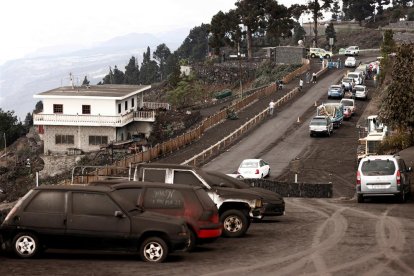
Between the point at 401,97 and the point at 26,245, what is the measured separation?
25.1 metres

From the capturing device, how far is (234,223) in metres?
19.1

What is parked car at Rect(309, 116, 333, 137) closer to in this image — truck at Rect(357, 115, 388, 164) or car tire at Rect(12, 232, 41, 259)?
truck at Rect(357, 115, 388, 164)

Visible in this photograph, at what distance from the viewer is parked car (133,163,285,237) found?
1909cm

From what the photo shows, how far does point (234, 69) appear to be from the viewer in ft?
373

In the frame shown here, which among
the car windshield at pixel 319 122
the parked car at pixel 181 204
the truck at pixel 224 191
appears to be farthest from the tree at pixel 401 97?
the parked car at pixel 181 204

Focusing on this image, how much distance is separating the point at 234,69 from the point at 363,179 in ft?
286

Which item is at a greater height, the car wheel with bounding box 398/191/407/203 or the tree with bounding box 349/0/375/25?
the tree with bounding box 349/0/375/25

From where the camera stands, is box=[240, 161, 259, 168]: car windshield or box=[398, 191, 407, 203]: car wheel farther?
box=[240, 161, 259, 168]: car windshield

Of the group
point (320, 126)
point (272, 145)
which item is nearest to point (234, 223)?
point (272, 145)

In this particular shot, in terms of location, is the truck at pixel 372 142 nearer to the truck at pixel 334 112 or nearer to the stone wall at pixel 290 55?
the truck at pixel 334 112

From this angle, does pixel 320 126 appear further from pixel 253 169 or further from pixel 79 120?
pixel 79 120

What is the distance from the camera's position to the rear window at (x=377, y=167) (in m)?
27.0

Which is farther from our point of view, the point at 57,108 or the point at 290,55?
the point at 290,55

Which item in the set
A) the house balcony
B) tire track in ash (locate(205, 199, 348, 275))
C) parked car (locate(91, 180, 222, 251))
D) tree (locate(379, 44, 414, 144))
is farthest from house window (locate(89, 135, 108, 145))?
parked car (locate(91, 180, 222, 251))
